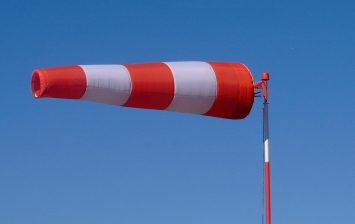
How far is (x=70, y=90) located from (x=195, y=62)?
150 inches

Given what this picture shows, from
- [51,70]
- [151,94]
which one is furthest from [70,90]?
[151,94]

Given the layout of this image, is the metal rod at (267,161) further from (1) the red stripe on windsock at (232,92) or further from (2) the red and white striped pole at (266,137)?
(1) the red stripe on windsock at (232,92)

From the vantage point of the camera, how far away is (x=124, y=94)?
21.8 m

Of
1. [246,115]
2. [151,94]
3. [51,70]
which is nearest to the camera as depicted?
[51,70]

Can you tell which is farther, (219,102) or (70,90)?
(219,102)

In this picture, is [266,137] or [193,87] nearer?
[193,87]

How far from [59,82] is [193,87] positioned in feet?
11.9

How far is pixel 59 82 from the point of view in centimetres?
2059

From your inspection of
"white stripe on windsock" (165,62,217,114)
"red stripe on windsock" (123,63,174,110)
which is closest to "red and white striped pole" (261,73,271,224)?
"white stripe on windsock" (165,62,217,114)

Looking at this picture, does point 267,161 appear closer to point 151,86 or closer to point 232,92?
point 232,92

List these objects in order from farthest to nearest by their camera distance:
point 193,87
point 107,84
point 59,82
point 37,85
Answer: point 193,87 < point 107,84 < point 37,85 < point 59,82

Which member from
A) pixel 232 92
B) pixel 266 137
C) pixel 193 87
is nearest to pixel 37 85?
pixel 193 87

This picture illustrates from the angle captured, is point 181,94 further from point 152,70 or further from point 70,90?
point 70,90

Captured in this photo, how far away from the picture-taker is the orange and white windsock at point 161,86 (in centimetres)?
2078
